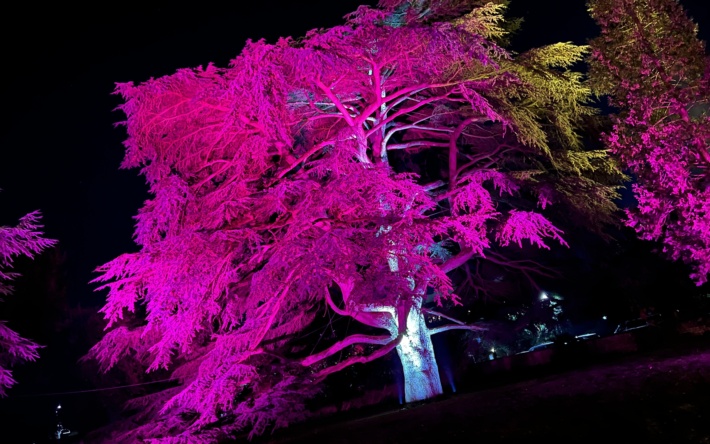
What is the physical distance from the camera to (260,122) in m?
9.35

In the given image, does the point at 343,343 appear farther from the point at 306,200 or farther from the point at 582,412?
the point at 582,412

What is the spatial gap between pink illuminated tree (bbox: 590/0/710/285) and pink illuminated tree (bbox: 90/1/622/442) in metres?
0.93

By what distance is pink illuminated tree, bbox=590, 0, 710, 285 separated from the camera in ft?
31.1

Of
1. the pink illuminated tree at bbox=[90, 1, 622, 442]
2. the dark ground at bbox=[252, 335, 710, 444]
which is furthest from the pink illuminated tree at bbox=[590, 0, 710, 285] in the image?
the dark ground at bbox=[252, 335, 710, 444]

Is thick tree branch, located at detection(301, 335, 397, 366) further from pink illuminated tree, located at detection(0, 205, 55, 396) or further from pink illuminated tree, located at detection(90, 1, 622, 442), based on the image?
pink illuminated tree, located at detection(0, 205, 55, 396)

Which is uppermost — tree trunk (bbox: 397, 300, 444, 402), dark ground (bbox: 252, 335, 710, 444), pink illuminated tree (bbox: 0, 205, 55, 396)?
pink illuminated tree (bbox: 0, 205, 55, 396)

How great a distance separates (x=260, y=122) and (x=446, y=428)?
6.03 meters

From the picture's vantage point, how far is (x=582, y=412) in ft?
19.1

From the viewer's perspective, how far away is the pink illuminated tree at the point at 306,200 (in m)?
9.16

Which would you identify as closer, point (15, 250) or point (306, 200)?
point (15, 250)

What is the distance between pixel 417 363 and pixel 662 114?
731 cm

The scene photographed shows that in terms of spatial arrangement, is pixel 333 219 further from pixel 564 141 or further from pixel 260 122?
pixel 564 141

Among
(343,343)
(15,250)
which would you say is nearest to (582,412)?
(343,343)

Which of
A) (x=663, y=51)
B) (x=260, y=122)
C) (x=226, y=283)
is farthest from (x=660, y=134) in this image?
(x=226, y=283)
